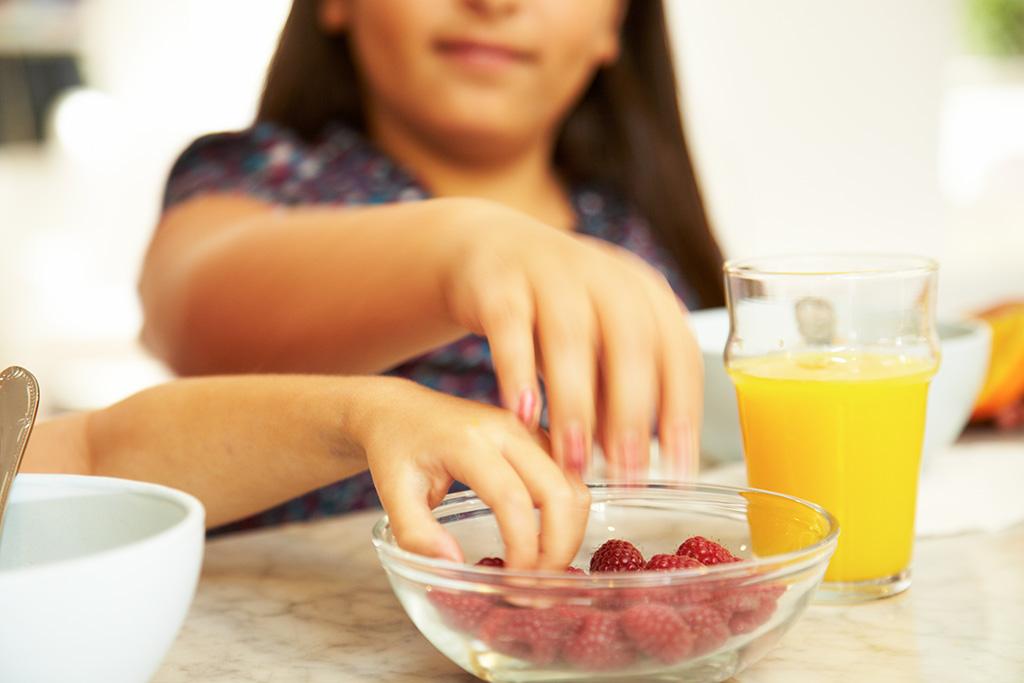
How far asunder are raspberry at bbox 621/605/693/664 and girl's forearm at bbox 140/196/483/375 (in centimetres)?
27

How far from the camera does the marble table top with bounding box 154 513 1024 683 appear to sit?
0.57m

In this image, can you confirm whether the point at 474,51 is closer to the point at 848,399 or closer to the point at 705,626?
the point at 848,399

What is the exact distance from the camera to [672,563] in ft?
1.78

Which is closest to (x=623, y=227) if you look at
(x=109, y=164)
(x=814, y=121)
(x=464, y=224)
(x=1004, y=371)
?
(x=1004, y=371)

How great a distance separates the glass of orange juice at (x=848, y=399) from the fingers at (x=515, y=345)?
175 mm

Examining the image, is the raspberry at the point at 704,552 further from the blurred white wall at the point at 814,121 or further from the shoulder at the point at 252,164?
the blurred white wall at the point at 814,121

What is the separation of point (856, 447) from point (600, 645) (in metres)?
0.27

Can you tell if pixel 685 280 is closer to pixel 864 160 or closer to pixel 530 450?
pixel 530 450

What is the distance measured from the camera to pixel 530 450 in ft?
1.80

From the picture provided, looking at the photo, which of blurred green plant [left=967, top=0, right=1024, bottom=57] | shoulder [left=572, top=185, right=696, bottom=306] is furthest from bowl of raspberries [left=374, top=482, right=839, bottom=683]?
blurred green plant [left=967, top=0, right=1024, bottom=57]

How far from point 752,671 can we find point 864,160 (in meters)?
4.23

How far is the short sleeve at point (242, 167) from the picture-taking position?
4.54ft

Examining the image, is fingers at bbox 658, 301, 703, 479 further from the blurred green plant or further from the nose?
the blurred green plant

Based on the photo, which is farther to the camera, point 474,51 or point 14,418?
point 474,51
